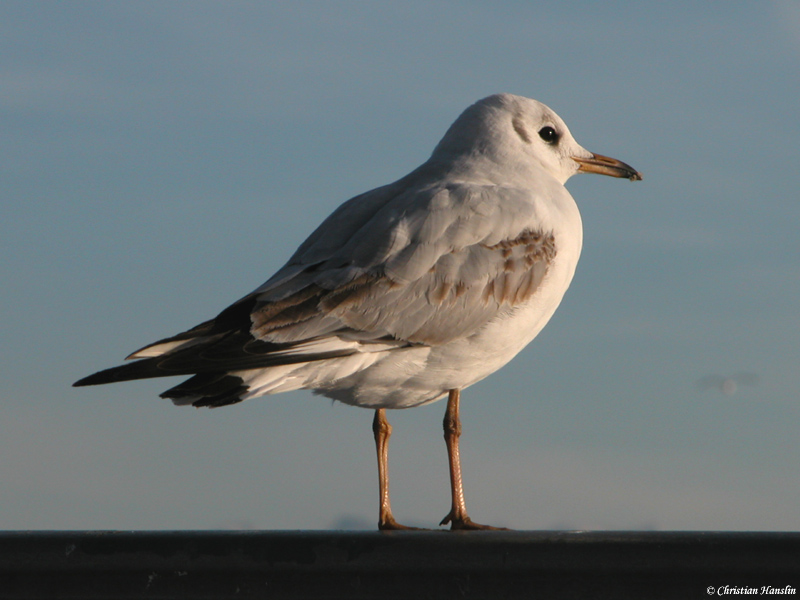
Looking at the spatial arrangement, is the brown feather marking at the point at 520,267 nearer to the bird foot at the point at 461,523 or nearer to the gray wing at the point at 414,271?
the gray wing at the point at 414,271

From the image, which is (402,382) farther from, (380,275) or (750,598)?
(750,598)

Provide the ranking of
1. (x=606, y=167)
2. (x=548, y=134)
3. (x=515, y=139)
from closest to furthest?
(x=515, y=139), (x=548, y=134), (x=606, y=167)

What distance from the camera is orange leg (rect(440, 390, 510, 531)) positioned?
6449 mm

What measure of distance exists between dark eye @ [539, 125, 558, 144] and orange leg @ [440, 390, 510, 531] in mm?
2171

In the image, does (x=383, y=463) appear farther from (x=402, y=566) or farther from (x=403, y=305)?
(x=402, y=566)

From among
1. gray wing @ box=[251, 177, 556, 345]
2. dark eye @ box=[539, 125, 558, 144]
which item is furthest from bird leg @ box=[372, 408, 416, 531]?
dark eye @ box=[539, 125, 558, 144]

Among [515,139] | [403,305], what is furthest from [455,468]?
[515,139]

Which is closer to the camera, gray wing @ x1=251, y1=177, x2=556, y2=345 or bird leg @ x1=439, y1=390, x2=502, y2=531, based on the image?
gray wing @ x1=251, y1=177, x2=556, y2=345

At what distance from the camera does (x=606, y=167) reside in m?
8.53

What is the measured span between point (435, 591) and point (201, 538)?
0.91 m

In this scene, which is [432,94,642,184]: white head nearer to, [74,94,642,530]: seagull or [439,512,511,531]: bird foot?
[74,94,642,530]: seagull

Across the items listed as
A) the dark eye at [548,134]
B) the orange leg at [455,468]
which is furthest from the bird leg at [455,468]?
the dark eye at [548,134]

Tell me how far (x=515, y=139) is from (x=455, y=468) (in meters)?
2.42

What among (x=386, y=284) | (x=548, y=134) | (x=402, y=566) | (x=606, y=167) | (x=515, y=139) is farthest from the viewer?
(x=606, y=167)
